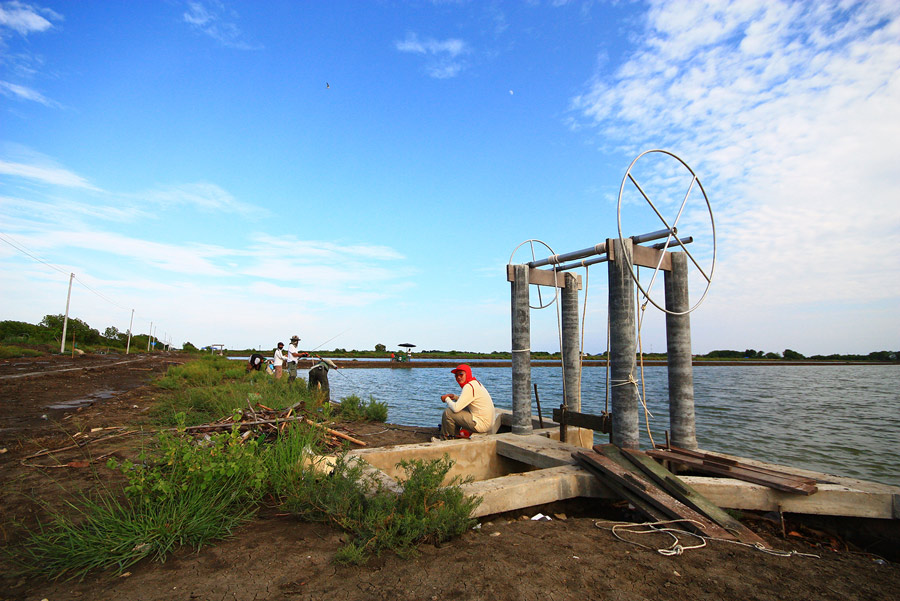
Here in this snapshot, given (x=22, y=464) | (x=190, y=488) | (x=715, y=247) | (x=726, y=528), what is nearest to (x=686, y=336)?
(x=715, y=247)

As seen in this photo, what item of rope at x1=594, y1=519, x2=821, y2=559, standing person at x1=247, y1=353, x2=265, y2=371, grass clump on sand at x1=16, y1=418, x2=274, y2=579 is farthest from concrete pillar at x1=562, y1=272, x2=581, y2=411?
standing person at x1=247, y1=353, x2=265, y2=371

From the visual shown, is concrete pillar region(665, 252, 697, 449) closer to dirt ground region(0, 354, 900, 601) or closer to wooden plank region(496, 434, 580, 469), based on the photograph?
wooden plank region(496, 434, 580, 469)

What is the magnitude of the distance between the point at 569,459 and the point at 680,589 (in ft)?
8.91

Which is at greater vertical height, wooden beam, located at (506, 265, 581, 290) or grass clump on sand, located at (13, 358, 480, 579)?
wooden beam, located at (506, 265, 581, 290)

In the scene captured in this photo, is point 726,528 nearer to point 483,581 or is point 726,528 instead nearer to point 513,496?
point 513,496

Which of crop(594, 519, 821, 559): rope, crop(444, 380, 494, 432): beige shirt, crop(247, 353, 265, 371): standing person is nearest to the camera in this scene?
crop(594, 519, 821, 559): rope

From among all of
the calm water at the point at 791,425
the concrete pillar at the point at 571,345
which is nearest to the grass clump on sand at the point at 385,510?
the concrete pillar at the point at 571,345

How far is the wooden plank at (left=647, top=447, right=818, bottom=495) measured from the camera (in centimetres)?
430

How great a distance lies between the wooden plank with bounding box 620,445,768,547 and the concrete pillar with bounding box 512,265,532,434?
89.6 inches

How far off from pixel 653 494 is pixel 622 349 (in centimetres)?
196

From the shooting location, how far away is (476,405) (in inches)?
289

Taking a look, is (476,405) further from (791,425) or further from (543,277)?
(791,425)

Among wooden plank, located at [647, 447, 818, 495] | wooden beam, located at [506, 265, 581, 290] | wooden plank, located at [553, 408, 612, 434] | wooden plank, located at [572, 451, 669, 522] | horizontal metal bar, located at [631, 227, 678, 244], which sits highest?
horizontal metal bar, located at [631, 227, 678, 244]

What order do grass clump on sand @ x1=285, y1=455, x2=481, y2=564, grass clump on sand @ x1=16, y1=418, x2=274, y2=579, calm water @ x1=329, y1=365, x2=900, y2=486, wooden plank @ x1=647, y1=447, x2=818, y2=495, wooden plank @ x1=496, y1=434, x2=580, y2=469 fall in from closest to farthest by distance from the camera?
grass clump on sand @ x1=16, y1=418, x2=274, y2=579 → grass clump on sand @ x1=285, y1=455, x2=481, y2=564 → wooden plank @ x1=647, y1=447, x2=818, y2=495 → wooden plank @ x1=496, y1=434, x2=580, y2=469 → calm water @ x1=329, y1=365, x2=900, y2=486
